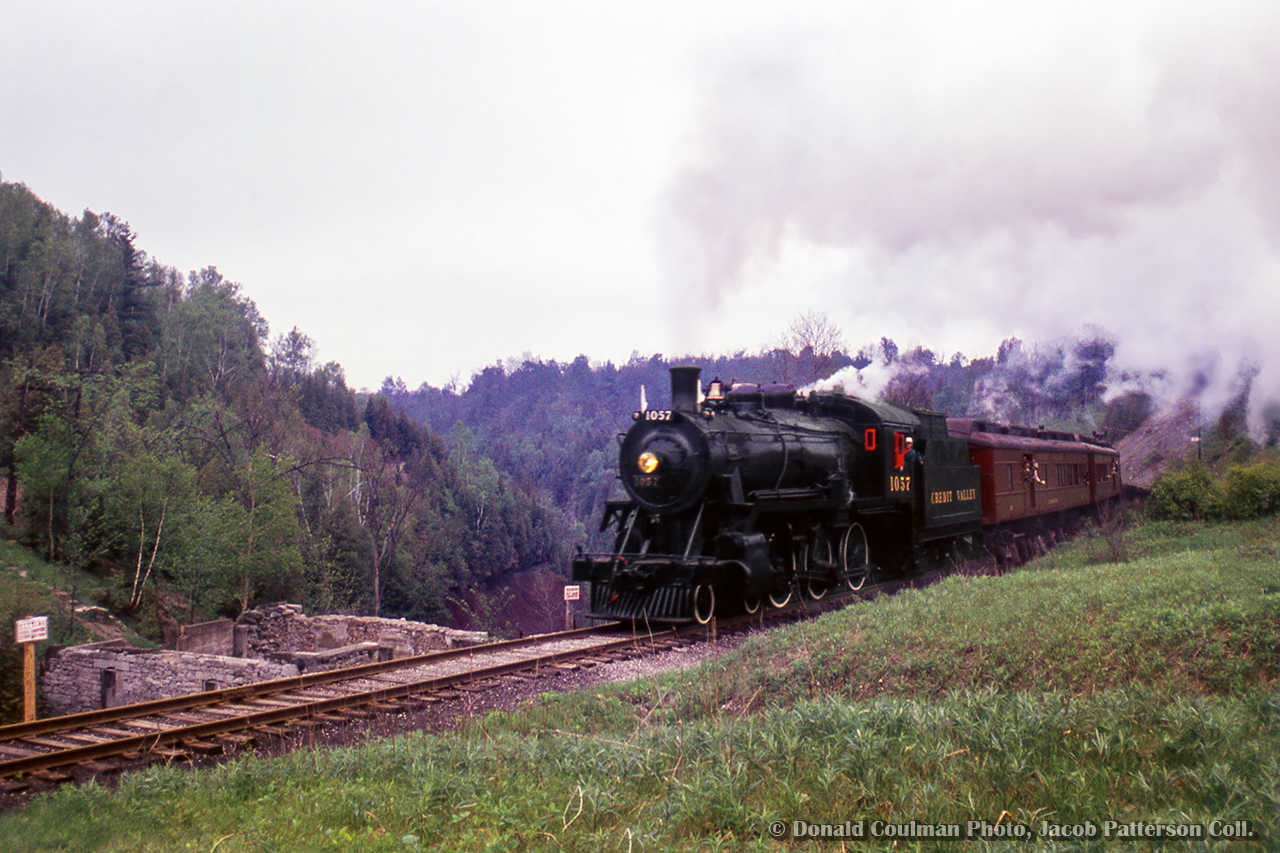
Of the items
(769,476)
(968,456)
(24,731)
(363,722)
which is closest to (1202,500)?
(968,456)

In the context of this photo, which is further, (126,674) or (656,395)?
(656,395)

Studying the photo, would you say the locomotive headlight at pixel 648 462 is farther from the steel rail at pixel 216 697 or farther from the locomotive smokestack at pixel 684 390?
the steel rail at pixel 216 697

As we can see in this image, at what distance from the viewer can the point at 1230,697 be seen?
560 cm

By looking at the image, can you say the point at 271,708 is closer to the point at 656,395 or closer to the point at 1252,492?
the point at 1252,492

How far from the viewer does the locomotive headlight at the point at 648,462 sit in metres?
12.0

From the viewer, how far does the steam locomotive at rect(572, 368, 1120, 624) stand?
11.7 m

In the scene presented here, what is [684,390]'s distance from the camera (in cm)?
1255

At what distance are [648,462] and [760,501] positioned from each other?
182cm

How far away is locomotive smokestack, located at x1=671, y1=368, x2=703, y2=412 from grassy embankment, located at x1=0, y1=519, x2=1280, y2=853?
5321 millimetres

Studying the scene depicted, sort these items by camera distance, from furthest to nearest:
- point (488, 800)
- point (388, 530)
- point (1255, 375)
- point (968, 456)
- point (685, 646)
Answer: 1. point (388, 530)
2. point (1255, 375)
3. point (968, 456)
4. point (685, 646)
5. point (488, 800)

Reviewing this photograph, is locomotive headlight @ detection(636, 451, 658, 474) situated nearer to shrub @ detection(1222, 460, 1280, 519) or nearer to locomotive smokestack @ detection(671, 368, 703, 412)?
locomotive smokestack @ detection(671, 368, 703, 412)

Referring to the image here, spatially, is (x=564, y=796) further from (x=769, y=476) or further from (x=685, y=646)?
(x=769, y=476)

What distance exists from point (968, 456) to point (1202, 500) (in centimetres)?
879

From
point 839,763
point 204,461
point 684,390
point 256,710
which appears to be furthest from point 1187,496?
point 204,461
